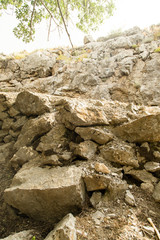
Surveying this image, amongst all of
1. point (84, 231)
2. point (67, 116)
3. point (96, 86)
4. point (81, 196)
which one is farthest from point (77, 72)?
point (84, 231)

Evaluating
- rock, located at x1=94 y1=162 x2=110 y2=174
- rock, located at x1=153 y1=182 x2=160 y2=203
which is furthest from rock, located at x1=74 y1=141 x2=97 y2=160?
rock, located at x1=153 y1=182 x2=160 y2=203

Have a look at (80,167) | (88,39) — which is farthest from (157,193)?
(88,39)

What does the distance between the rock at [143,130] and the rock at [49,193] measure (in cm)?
147

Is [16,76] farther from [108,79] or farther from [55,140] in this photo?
→ [55,140]

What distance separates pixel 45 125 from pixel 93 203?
88.4 inches

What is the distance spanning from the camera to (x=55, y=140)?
3.50 m

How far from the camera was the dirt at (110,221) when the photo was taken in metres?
1.93

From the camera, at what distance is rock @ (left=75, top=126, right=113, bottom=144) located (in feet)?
10.5

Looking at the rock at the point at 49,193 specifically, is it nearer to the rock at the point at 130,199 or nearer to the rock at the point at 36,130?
the rock at the point at 130,199

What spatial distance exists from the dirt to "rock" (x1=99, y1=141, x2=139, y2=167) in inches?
17.9

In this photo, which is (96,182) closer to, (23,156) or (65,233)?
(65,233)

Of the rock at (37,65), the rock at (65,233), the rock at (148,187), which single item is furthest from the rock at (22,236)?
the rock at (37,65)

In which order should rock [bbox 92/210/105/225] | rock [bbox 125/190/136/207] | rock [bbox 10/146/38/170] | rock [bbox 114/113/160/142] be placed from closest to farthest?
rock [bbox 92/210/105/225] < rock [bbox 125/190/136/207] < rock [bbox 114/113/160/142] < rock [bbox 10/146/38/170]

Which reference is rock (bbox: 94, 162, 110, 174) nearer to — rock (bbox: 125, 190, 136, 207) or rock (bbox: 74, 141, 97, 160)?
rock (bbox: 74, 141, 97, 160)
